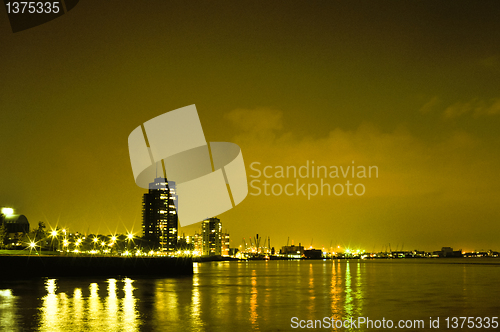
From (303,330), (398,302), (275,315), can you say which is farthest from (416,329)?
(398,302)

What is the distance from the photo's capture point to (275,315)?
106 feet

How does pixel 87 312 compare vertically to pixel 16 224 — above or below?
below

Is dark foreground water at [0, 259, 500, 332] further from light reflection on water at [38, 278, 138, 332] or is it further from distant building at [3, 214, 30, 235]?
distant building at [3, 214, 30, 235]

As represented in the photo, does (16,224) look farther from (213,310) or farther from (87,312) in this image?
(213,310)

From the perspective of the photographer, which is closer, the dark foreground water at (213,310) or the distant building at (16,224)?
the dark foreground water at (213,310)

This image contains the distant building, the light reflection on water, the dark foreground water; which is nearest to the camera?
the light reflection on water

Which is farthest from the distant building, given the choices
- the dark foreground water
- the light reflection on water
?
the light reflection on water

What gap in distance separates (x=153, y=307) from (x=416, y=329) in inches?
731

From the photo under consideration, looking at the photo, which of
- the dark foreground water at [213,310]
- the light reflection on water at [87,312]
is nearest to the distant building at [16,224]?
the dark foreground water at [213,310]

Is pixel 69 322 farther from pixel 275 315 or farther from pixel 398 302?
pixel 398 302

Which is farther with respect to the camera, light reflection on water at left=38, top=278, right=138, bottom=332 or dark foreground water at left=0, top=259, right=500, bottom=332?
dark foreground water at left=0, top=259, right=500, bottom=332

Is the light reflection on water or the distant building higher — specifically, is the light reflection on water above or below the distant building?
below

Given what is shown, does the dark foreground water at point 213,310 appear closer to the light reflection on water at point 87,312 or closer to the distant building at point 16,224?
the light reflection on water at point 87,312

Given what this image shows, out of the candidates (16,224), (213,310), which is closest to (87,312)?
(213,310)
